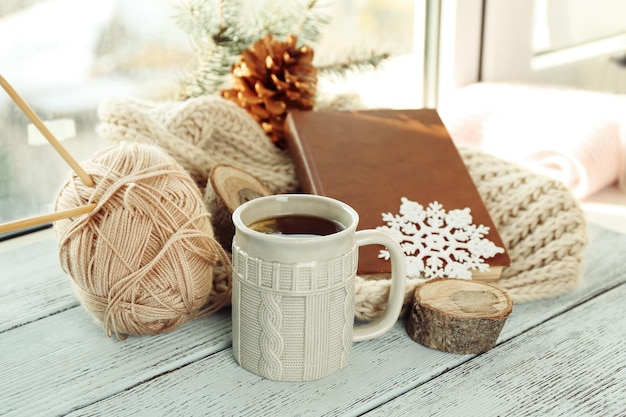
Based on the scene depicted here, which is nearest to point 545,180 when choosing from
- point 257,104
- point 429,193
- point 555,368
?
point 429,193

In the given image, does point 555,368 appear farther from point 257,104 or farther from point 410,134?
point 257,104

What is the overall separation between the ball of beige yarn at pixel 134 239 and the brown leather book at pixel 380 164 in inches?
6.8

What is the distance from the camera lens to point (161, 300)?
0.55m

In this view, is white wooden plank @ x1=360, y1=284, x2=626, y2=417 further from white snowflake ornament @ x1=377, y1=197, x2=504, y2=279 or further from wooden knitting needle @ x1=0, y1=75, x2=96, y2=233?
wooden knitting needle @ x1=0, y1=75, x2=96, y2=233

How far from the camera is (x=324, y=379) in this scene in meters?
0.53

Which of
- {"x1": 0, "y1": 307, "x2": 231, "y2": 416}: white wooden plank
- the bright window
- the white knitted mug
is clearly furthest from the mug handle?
the bright window

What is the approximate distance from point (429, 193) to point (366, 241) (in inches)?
7.7

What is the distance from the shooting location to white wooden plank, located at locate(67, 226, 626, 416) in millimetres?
503

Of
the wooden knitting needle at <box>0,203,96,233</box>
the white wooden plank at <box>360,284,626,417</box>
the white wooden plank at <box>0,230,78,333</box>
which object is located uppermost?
the wooden knitting needle at <box>0,203,96,233</box>

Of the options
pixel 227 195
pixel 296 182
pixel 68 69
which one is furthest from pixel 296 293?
pixel 68 69

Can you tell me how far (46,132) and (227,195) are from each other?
0.19 m

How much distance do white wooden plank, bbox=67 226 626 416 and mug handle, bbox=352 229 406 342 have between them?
2 cm

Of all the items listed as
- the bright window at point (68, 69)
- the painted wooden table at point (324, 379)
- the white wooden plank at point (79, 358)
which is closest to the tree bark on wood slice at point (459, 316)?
the painted wooden table at point (324, 379)

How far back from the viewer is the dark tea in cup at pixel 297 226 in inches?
21.4
